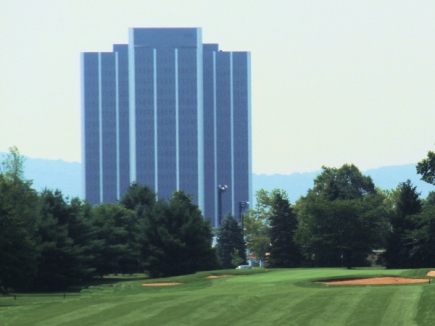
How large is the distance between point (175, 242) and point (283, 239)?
14.3 m

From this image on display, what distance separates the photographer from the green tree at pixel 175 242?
7988 cm

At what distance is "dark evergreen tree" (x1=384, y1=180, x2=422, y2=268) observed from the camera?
264 ft

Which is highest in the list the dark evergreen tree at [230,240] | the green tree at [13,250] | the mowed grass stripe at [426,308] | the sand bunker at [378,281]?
the dark evergreen tree at [230,240]

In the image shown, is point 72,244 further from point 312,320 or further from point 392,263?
point 312,320

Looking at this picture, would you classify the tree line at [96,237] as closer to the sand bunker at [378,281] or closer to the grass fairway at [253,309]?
the sand bunker at [378,281]

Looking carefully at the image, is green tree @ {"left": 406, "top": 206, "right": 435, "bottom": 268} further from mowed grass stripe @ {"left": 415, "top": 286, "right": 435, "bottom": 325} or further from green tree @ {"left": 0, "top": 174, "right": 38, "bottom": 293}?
mowed grass stripe @ {"left": 415, "top": 286, "right": 435, "bottom": 325}

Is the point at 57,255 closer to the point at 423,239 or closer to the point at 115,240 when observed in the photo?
the point at 115,240

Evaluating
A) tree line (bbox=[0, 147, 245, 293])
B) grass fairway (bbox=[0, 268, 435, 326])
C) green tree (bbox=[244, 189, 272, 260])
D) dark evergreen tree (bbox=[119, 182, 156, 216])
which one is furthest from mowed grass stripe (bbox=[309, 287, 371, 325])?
dark evergreen tree (bbox=[119, 182, 156, 216])

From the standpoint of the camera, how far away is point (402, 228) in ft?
269

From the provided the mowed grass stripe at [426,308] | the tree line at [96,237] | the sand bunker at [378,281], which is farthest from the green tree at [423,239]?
the mowed grass stripe at [426,308]

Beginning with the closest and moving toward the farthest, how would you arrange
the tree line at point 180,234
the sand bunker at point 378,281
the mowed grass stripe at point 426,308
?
the mowed grass stripe at point 426,308, the sand bunker at point 378,281, the tree line at point 180,234

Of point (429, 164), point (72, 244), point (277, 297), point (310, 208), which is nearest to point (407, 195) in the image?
point (310, 208)

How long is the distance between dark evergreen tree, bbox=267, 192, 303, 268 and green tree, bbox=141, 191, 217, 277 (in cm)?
888

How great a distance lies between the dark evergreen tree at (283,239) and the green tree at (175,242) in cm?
888
